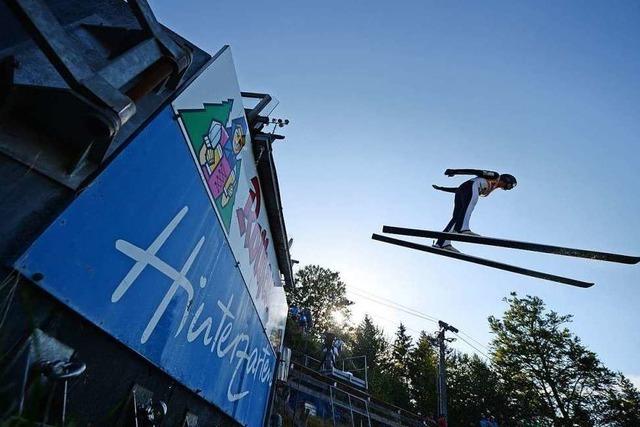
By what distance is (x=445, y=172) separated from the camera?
760 cm

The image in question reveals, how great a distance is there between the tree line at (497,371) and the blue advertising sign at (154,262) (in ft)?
92.2

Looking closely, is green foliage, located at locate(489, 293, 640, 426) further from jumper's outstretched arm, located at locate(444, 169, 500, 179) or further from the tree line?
jumper's outstretched arm, located at locate(444, 169, 500, 179)

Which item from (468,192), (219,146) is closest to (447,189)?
(468,192)

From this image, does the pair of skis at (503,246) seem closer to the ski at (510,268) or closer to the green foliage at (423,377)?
the ski at (510,268)

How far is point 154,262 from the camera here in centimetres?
323

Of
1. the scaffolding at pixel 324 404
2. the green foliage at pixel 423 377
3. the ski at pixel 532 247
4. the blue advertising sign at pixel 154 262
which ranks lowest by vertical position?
the blue advertising sign at pixel 154 262

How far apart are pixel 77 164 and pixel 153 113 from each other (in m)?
1.00

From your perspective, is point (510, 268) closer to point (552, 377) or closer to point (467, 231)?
point (467, 231)

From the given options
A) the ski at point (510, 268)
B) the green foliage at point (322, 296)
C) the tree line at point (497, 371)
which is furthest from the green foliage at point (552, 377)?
the ski at point (510, 268)

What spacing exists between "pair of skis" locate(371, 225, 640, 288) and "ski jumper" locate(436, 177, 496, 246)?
11.3 inches

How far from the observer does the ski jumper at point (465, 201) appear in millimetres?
→ 7426

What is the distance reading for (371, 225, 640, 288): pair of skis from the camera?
626cm

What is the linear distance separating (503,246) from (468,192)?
1519 mm

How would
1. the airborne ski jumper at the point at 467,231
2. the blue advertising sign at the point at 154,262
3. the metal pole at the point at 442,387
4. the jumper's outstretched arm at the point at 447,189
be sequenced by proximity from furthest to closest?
the metal pole at the point at 442,387 < the jumper's outstretched arm at the point at 447,189 < the airborne ski jumper at the point at 467,231 < the blue advertising sign at the point at 154,262
